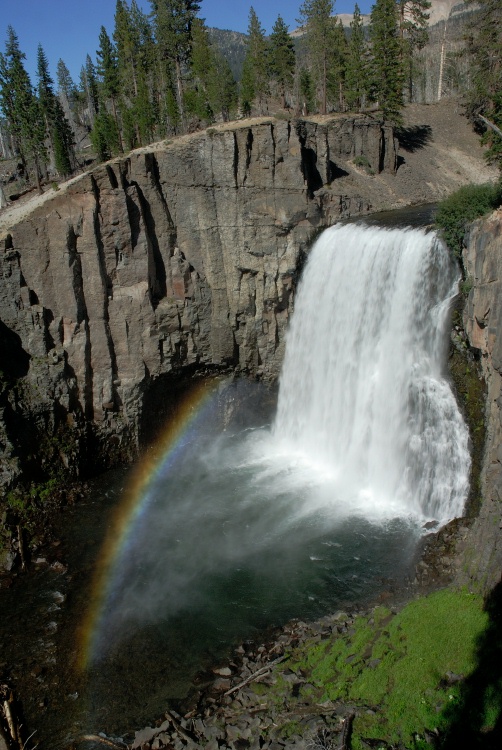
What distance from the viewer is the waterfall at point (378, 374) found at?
2023cm

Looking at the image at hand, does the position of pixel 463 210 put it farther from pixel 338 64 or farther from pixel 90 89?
pixel 90 89

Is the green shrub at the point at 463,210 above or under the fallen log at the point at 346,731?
above

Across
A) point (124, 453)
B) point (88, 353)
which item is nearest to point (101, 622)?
point (124, 453)

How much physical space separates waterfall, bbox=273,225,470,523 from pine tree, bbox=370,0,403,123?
72.2ft

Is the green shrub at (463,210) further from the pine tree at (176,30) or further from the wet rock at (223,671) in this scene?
the pine tree at (176,30)

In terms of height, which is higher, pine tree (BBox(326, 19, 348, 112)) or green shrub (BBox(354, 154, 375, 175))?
pine tree (BBox(326, 19, 348, 112))

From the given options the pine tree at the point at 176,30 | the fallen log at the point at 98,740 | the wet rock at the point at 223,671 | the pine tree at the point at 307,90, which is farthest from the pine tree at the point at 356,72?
the fallen log at the point at 98,740

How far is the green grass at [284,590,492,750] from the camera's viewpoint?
1092 centimetres

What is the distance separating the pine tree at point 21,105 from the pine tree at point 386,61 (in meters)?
26.1

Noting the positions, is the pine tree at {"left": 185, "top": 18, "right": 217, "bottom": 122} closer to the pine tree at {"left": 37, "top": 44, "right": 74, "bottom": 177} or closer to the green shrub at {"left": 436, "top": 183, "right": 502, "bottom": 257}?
the pine tree at {"left": 37, "top": 44, "right": 74, "bottom": 177}

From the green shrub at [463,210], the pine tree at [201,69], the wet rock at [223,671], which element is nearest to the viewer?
the wet rock at [223,671]

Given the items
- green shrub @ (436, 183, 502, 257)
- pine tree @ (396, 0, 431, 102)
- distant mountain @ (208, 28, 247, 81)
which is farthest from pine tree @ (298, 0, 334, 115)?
distant mountain @ (208, 28, 247, 81)

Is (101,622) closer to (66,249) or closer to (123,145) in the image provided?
(66,249)

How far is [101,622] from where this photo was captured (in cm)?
1692
